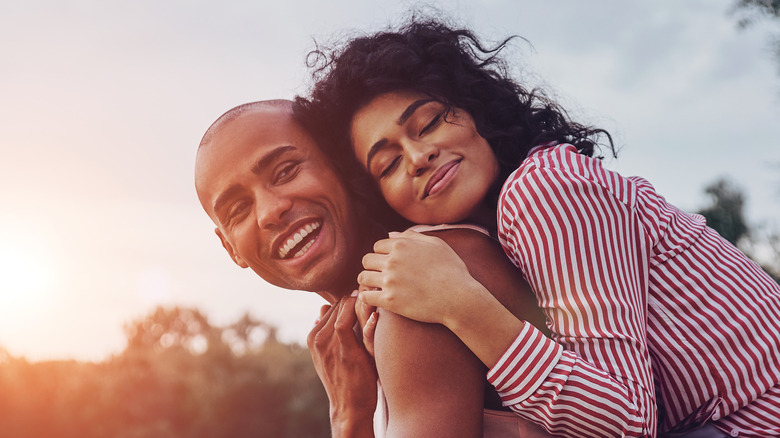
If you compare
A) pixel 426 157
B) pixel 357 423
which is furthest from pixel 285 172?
pixel 357 423

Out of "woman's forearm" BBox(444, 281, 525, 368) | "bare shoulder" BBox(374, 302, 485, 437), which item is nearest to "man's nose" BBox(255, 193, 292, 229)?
"bare shoulder" BBox(374, 302, 485, 437)

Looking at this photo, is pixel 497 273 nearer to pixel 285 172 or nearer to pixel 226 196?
pixel 285 172

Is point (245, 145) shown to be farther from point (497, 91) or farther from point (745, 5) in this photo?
point (745, 5)

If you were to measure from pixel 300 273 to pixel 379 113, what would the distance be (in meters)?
0.76

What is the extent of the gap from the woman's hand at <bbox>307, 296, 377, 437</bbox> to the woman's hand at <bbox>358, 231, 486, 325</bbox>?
1.66 feet

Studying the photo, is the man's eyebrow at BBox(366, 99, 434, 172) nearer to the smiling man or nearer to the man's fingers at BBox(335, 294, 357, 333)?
the smiling man

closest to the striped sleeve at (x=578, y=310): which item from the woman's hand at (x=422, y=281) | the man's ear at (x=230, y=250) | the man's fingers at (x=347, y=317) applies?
the woman's hand at (x=422, y=281)

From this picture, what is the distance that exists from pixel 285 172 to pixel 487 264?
109cm

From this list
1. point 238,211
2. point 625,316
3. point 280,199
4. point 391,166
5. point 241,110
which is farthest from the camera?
point 241,110

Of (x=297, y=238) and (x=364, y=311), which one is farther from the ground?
(x=297, y=238)

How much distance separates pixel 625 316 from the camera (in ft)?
5.48

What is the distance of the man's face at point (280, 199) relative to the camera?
2.61 metres

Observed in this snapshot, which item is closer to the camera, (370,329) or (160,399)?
(370,329)

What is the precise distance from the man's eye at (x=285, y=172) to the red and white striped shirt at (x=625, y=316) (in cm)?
111
